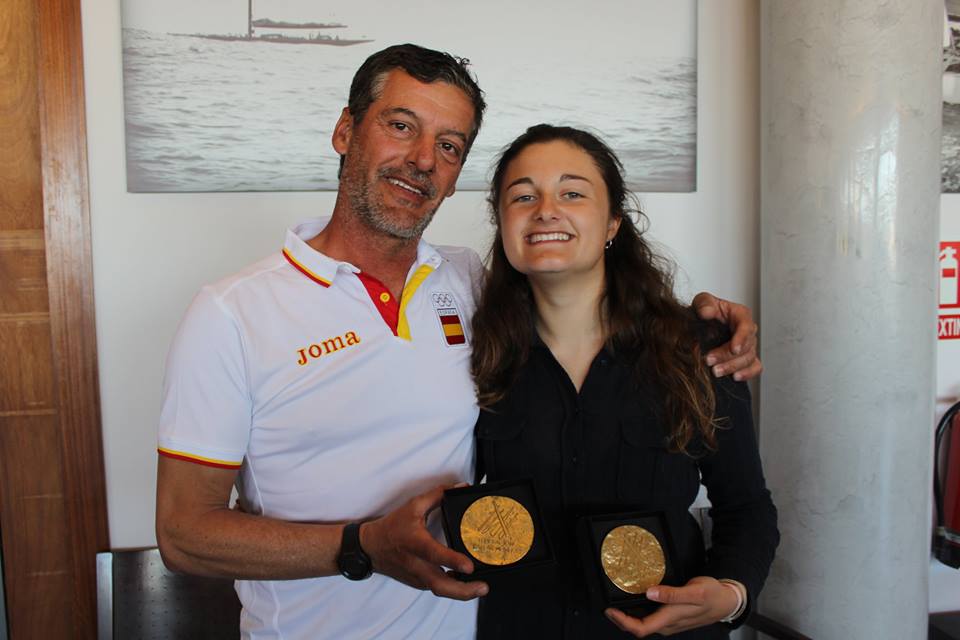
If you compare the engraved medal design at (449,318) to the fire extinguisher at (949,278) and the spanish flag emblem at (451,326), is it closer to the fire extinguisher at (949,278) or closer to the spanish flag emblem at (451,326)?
the spanish flag emblem at (451,326)

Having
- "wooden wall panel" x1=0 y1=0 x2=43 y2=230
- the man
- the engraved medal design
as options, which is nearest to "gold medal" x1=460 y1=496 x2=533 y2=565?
the man

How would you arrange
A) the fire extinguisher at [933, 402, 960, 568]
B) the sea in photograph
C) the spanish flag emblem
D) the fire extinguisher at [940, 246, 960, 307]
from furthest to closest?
the fire extinguisher at [940, 246, 960, 307]
the fire extinguisher at [933, 402, 960, 568]
the sea in photograph
the spanish flag emblem

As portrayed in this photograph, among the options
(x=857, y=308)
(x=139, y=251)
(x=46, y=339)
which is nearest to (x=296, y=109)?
(x=139, y=251)

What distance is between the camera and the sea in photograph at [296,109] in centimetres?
240

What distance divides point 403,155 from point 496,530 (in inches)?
32.9

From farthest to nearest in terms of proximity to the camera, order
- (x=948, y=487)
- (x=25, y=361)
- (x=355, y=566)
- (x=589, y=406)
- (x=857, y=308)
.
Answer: (x=948, y=487) < (x=25, y=361) < (x=857, y=308) < (x=589, y=406) < (x=355, y=566)

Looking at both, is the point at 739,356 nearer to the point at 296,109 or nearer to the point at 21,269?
the point at 296,109

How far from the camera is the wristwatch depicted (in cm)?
133

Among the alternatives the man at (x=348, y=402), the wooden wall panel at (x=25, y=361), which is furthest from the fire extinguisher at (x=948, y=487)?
the wooden wall panel at (x=25, y=361)

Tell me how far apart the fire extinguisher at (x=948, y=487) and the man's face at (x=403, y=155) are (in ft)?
7.88

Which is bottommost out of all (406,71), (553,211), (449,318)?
(449,318)

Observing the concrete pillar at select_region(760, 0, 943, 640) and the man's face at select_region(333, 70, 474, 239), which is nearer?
the man's face at select_region(333, 70, 474, 239)

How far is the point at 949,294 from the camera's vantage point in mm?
2984

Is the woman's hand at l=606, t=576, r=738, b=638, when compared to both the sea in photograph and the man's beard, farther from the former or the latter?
the sea in photograph
